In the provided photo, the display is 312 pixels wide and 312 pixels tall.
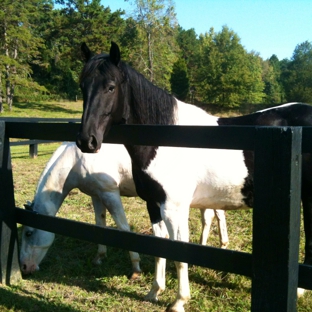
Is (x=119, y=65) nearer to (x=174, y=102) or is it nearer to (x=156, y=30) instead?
(x=174, y=102)

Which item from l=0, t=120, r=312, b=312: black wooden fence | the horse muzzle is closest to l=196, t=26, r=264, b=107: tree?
the horse muzzle

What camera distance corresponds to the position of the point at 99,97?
2520 millimetres

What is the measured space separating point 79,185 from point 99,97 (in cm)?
193

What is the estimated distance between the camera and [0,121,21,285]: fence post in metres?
3.36

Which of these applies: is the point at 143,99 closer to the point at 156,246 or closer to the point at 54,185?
the point at 156,246

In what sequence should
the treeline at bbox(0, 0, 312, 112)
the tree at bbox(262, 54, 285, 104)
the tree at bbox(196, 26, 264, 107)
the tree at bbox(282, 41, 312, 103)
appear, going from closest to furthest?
the treeline at bbox(0, 0, 312, 112), the tree at bbox(196, 26, 264, 107), the tree at bbox(282, 41, 312, 103), the tree at bbox(262, 54, 285, 104)

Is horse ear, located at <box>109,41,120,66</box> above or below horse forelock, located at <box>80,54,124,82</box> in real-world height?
above

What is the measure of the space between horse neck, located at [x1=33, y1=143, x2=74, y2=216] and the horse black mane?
1.45m

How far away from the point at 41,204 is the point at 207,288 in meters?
2.03

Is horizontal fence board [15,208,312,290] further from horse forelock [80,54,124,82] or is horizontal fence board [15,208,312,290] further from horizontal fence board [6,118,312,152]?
horse forelock [80,54,124,82]

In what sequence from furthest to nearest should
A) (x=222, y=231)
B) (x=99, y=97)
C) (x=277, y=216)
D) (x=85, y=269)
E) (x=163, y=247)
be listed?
(x=222, y=231)
(x=85, y=269)
(x=99, y=97)
(x=163, y=247)
(x=277, y=216)

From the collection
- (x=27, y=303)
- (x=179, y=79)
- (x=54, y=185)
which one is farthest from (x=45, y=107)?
(x=27, y=303)

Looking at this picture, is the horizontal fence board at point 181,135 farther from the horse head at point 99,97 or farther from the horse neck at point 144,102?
the horse neck at point 144,102

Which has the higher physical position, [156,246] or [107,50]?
[107,50]
